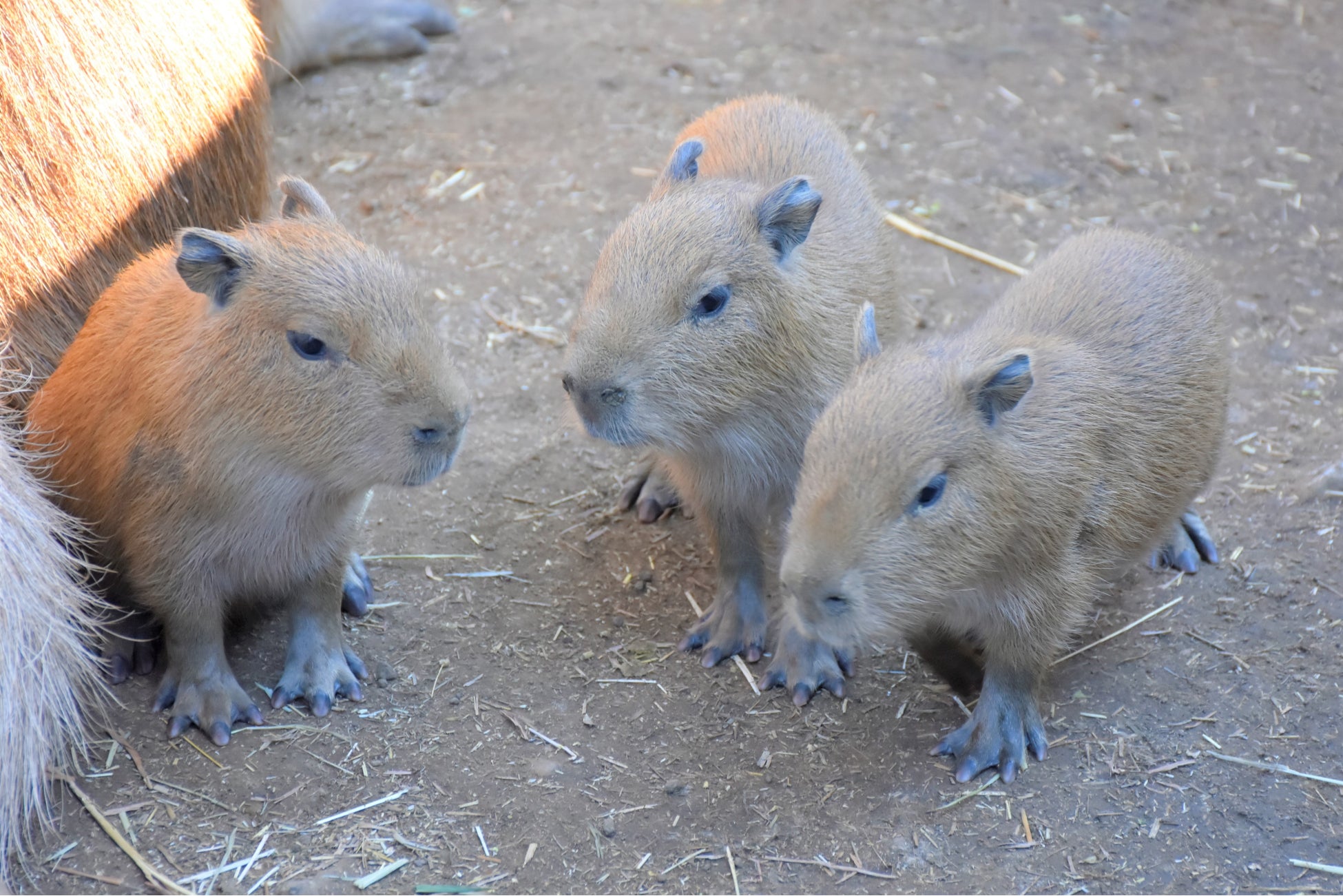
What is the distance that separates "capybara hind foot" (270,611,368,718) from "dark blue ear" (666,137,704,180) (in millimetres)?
2013

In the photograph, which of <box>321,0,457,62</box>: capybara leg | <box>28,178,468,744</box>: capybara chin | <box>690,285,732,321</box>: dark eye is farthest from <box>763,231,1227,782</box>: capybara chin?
<box>321,0,457,62</box>: capybara leg

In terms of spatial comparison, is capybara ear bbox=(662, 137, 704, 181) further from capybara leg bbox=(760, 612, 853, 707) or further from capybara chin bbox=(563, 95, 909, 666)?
capybara leg bbox=(760, 612, 853, 707)

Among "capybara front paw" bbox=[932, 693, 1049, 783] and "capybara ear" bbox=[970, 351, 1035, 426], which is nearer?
"capybara ear" bbox=[970, 351, 1035, 426]

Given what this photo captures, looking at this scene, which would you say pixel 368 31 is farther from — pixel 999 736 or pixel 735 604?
pixel 999 736

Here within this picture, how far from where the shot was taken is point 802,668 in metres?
4.31

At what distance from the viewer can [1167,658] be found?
14.4 ft

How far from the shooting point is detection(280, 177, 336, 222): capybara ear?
13.0 feet

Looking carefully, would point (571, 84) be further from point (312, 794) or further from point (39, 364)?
point (312, 794)

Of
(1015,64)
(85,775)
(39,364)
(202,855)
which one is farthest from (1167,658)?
(1015,64)

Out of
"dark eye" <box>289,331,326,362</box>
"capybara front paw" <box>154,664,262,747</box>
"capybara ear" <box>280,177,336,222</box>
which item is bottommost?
"capybara front paw" <box>154,664,262,747</box>

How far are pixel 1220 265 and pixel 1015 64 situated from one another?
2.62 m

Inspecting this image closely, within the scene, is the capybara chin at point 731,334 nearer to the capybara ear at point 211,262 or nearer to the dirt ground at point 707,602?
the dirt ground at point 707,602

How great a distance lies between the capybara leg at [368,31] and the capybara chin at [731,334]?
4.44 metres

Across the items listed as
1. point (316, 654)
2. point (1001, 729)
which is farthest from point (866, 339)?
point (316, 654)
